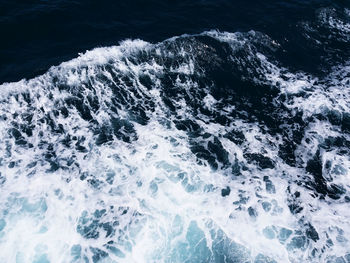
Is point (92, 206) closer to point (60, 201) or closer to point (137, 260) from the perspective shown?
point (60, 201)

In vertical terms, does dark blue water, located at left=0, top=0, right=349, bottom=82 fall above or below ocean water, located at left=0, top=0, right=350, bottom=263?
above

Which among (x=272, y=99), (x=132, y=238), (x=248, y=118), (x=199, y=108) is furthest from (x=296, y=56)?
(x=132, y=238)

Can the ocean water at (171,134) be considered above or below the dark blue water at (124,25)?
below

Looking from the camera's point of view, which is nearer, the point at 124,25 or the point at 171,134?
the point at 171,134

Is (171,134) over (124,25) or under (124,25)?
under

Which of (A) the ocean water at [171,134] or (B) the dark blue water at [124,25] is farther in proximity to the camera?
(B) the dark blue water at [124,25]

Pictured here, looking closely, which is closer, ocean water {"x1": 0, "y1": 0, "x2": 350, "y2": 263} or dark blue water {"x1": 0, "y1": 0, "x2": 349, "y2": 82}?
ocean water {"x1": 0, "y1": 0, "x2": 350, "y2": 263}

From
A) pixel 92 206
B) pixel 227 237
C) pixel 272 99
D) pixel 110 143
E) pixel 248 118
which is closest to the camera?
pixel 227 237

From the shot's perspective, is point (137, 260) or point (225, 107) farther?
point (225, 107)
